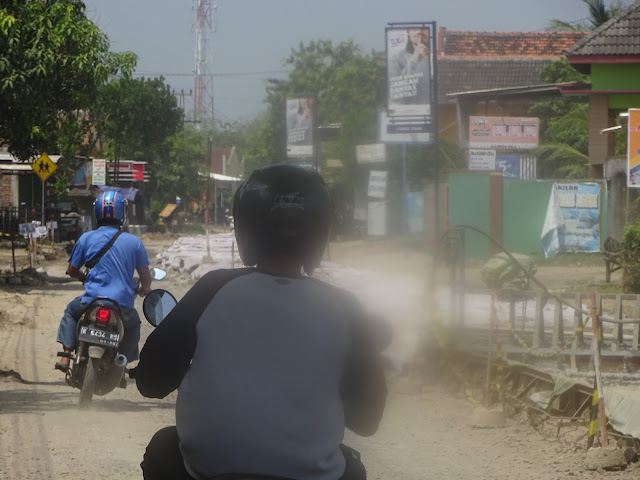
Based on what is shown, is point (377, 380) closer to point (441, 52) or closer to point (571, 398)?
point (571, 398)

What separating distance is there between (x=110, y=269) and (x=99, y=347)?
565 millimetres

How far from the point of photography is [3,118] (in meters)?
19.8

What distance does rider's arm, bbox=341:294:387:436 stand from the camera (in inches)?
111

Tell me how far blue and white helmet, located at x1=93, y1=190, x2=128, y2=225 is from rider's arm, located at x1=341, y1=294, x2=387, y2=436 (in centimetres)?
559

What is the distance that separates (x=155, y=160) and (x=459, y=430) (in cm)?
5689

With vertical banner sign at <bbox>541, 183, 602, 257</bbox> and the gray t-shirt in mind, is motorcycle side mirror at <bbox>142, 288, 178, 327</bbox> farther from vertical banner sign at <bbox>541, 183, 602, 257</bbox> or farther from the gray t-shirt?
vertical banner sign at <bbox>541, 183, 602, 257</bbox>

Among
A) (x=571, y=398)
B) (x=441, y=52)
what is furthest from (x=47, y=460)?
(x=441, y=52)

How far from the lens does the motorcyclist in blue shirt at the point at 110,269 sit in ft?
26.8

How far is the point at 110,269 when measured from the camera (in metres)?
8.16

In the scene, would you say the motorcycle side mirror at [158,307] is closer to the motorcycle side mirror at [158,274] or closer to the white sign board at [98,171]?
the motorcycle side mirror at [158,274]

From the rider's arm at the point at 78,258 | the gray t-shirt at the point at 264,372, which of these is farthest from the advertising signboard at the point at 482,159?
the gray t-shirt at the point at 264,372

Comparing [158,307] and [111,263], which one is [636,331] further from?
[158,307]

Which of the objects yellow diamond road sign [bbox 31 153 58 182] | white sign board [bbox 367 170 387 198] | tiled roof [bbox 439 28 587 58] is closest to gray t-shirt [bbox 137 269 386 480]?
yellow diamond road sign [bbox 31 153 58 182]

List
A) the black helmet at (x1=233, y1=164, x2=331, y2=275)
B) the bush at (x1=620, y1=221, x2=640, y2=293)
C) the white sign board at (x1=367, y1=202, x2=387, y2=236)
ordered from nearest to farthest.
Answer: the black helmet at (x1=233, y1=164, x2=331, y2=275) → the bush at (x1=620, y1=221, x2=640, y2=293) → the white sign board at (x1=367, y1=202, x2=387, y2=236)
